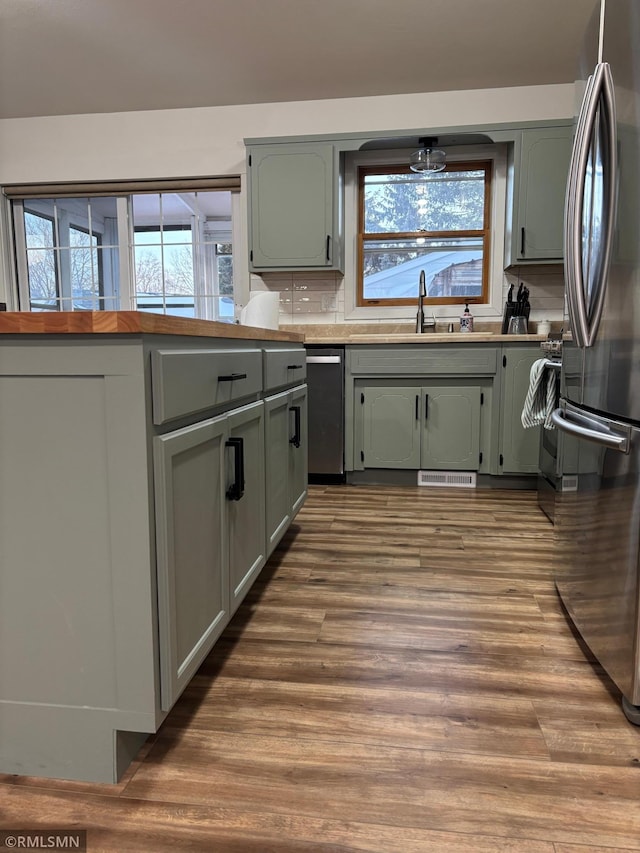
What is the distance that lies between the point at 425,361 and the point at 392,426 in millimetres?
438

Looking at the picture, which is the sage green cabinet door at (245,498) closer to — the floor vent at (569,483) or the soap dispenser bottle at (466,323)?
the floor vent at (569,483)

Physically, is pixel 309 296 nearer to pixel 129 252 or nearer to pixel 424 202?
pixel 424 202

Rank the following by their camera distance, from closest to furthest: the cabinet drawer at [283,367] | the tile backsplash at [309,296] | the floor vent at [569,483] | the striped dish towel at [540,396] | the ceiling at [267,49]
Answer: the floor vent at [569,483] < the cabinet drawer at [283,367] < the striped dish towel at [540,396] < the ceiling at [267,49] < the tile backsplash at [309,296]

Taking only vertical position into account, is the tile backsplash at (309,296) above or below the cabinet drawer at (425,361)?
above

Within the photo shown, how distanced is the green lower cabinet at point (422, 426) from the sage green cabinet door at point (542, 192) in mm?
966

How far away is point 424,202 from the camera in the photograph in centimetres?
402

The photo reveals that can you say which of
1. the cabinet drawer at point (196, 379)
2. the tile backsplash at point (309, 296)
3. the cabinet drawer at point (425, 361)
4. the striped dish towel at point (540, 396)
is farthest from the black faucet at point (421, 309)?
the cabinet drawer at point (196, 379)

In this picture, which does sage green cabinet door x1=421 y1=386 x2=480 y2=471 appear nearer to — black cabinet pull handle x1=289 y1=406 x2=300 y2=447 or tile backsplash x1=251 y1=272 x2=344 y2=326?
tile backsplash x1=251 y1=272 x2=344 y2=326

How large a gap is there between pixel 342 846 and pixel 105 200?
14.4 ft

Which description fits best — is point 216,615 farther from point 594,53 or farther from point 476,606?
point 594,53

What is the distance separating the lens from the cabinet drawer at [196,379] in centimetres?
104

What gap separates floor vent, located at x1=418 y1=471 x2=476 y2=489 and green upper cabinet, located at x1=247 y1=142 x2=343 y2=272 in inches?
57.3

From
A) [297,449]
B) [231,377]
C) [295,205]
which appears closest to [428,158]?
[295,205]

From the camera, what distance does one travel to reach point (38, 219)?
4.38 meters
